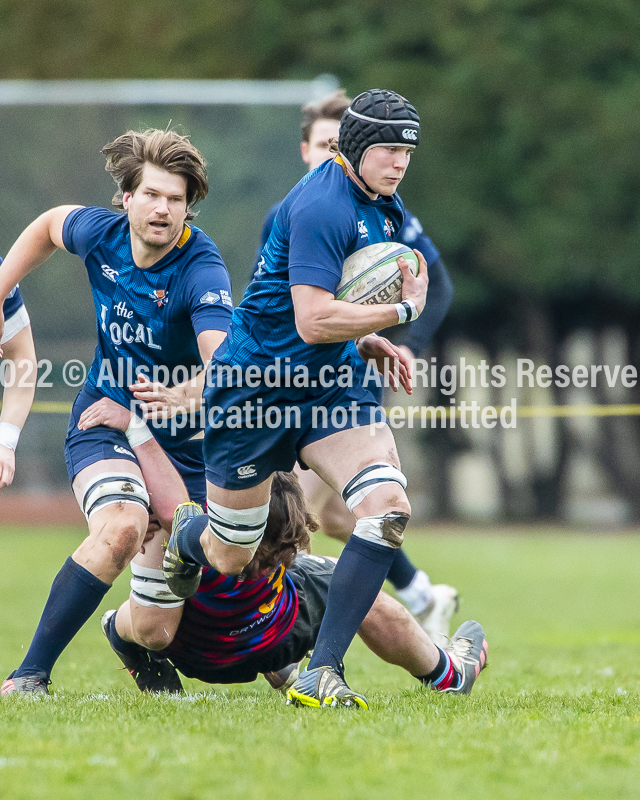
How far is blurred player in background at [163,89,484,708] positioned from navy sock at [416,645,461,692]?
2.07 feet

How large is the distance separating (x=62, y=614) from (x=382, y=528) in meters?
1.42

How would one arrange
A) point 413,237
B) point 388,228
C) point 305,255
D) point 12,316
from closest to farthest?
1. point 305,255
2. point 388,228
3. point 12,316
4. point 413,237

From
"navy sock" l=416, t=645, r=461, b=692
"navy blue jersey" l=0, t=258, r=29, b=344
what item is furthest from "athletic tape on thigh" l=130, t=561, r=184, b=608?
"navy blue jersey" l=0, t=258, r=29, b=344

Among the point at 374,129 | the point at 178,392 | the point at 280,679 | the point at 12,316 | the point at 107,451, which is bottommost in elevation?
→ the point at 280,679

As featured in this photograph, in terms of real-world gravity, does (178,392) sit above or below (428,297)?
below

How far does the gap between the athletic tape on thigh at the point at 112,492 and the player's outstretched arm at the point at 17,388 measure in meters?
0.56

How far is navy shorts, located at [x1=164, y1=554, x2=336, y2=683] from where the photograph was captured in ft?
14.2

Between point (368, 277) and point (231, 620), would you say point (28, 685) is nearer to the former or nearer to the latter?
point (231, 620)

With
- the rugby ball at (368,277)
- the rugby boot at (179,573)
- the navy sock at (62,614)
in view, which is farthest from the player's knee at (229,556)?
the rugby ball at (368,277)

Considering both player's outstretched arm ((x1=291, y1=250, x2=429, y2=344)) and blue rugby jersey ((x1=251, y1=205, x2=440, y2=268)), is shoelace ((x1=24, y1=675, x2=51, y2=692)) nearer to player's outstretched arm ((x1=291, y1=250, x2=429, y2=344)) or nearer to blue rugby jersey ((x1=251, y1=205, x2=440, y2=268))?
player's outstretched arm ((x1=291, y1=250, x2=429, y2=344))

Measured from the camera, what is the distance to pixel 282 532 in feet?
14.1

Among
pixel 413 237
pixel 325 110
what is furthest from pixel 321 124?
pixel 413 237

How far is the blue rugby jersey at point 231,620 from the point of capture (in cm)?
417

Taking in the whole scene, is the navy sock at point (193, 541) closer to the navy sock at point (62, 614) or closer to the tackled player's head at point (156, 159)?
the navy sock at point (62, 614)
